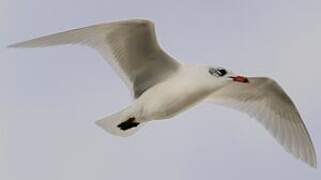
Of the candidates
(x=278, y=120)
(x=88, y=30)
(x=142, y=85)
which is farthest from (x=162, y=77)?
(x=278, y=120)

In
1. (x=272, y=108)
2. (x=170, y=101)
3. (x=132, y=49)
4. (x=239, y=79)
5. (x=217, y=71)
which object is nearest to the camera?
(x=170, y=101)

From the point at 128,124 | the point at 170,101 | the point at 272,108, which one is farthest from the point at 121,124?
the point at 272,108

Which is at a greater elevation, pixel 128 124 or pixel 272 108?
pixel 128 124

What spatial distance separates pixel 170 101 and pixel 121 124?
1.84 ft

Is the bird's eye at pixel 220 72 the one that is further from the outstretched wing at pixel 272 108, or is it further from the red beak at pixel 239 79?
the outstretched wing at pixel 272 108

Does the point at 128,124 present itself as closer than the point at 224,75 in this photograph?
Yes

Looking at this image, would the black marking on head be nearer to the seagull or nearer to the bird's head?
the seagull

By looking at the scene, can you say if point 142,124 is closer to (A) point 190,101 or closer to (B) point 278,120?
(A) point 190,101

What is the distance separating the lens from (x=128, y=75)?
9.75 m

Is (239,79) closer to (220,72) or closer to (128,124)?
(220,72)

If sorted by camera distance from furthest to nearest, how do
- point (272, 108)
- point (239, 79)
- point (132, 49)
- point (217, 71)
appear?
point (272, 108) → point (132, 49) → point (239, 79) → point (217, 71)

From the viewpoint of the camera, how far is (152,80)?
31.5 feet

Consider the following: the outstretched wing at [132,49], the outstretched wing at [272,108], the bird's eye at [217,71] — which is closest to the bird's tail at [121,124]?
the outstretched wing at [132,49]

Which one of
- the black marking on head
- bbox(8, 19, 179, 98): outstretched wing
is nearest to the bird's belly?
the black marking on head
